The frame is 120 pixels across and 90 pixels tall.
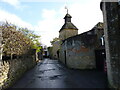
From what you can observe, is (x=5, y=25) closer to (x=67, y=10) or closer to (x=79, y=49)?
(x=79, y=49)

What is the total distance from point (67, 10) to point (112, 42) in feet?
67.4

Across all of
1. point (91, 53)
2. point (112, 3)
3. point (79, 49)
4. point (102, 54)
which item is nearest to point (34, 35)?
point (79, 49)

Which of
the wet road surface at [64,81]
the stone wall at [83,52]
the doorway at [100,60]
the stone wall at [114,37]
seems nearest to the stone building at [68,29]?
the stone wall at [83,52]

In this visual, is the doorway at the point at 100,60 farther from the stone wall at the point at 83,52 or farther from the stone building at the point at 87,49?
the stone wall at the point at 83,52

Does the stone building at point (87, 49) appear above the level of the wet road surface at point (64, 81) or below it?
above

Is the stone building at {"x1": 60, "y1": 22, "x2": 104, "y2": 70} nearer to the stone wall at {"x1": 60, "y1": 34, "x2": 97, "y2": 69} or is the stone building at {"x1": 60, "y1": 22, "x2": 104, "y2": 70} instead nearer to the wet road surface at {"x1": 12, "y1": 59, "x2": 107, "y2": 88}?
the stone wall at {"x1": 60, "y1": 34, "x2": 97, "y2": 69}

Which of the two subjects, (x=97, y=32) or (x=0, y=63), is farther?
(x=97, y=32)

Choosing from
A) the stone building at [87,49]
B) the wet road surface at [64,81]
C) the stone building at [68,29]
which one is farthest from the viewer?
the stone building at [68,29]

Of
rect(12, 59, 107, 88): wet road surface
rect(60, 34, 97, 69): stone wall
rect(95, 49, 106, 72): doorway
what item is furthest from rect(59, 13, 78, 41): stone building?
rect(12, 59, 107, 88): wet road surface

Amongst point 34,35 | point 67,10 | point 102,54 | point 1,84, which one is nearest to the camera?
point 1,84

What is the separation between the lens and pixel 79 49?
9938 mm

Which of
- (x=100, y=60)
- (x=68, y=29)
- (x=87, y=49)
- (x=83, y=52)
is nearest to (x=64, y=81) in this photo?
(x=83, y=52)

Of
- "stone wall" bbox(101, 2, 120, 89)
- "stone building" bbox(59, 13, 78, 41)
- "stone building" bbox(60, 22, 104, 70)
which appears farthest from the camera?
"stone building" bbox(59, 13, 78, 41)

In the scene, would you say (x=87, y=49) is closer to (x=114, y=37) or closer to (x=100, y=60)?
(x=100, y=60)
